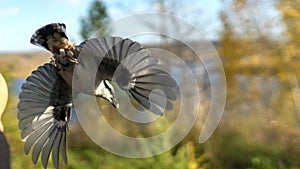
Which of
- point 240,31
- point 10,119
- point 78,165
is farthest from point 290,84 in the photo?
point 10,119

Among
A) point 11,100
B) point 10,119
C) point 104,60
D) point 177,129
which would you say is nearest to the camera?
point 104,60

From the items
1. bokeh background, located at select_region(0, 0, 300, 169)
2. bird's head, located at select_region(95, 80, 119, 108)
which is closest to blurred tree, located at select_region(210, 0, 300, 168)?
bokeh background, located at select_region(0, 0, 300, 169)

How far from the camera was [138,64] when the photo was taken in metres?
0.73

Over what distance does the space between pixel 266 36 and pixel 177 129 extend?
113 inches

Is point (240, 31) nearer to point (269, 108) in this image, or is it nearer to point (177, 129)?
point (269, 108)

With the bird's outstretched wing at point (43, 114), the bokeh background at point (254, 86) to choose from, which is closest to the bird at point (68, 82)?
the bird's outstretched wing at point (43, 114)

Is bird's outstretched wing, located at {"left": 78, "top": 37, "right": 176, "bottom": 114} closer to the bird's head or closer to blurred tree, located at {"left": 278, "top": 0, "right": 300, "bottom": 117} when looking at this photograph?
the bird's head

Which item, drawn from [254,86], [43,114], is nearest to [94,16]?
[254,86]

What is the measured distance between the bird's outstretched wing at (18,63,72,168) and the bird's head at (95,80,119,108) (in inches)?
2.0

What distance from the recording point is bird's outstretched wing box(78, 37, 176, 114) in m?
0.72

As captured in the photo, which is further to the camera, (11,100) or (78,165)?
(78,165)

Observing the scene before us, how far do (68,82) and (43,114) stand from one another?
0.20 feet

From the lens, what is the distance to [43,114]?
792 millimetres

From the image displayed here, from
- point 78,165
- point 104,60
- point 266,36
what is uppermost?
point 266,36
